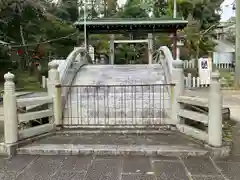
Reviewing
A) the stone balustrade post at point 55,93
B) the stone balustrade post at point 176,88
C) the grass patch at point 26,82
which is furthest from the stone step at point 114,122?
the grass patch at point 26,82

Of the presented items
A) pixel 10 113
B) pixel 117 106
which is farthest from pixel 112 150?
pixel 117 106

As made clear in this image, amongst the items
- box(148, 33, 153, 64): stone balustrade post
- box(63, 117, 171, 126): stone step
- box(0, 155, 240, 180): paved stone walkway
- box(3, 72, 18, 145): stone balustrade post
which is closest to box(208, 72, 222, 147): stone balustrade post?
box(0, 155, 240, 180): paved stone walkway

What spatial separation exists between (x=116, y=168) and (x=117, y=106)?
2954mm

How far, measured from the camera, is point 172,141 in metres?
5.23

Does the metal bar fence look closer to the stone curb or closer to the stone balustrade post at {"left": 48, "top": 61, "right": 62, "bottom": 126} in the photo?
the stone balustrade post at {"left": 48, "top": 61, "right": 62, "bottom": 126}

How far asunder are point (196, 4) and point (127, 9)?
6972 mm

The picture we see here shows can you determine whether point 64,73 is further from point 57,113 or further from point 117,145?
point 117,145

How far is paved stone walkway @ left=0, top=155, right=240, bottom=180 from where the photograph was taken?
3.83 metres

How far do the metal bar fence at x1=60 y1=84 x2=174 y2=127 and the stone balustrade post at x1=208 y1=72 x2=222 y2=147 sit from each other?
1.78 metres

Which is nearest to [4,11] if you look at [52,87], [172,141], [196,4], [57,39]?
[57,39]

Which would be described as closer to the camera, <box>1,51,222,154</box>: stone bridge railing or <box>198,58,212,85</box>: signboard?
<box>1,51,222,154</box>: stone bridge railing

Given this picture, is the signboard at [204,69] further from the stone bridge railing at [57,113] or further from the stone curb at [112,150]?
the stone curb at [112,150]

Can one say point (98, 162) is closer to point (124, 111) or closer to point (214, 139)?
point (214, 139)

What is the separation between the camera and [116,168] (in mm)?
4113
